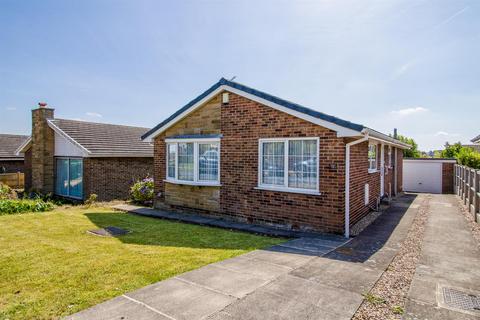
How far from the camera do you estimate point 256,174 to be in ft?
31.0

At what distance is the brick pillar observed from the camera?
16688 mm

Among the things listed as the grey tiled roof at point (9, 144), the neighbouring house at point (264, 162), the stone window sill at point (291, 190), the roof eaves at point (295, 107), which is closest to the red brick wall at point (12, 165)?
the grey tiled roof at point (9, 144)

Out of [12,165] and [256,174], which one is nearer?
[256,174]

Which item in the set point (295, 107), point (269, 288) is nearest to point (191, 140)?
point (295, 107)

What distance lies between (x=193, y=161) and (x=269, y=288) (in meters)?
7.19

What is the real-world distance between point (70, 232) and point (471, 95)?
1821 cm

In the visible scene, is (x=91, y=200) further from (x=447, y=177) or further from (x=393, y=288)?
(x=447, y=177)

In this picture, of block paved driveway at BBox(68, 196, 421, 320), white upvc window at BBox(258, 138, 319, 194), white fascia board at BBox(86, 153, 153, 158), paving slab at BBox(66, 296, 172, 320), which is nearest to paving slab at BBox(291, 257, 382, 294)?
block paved driveway at BBox(68, 196, 421, 320)

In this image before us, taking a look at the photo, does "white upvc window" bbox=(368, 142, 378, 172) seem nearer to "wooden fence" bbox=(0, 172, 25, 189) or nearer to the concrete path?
the concrete path

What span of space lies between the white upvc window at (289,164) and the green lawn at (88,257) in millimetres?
1803

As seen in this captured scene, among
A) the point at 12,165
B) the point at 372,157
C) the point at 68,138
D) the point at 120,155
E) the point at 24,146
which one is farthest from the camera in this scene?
the point at 12,165

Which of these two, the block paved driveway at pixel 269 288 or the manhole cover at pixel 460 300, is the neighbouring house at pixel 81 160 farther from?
the manhole cover at pixel 460 300

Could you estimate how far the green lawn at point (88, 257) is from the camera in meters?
4.35

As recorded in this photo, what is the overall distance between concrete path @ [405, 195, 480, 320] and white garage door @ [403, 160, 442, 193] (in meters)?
11.8
